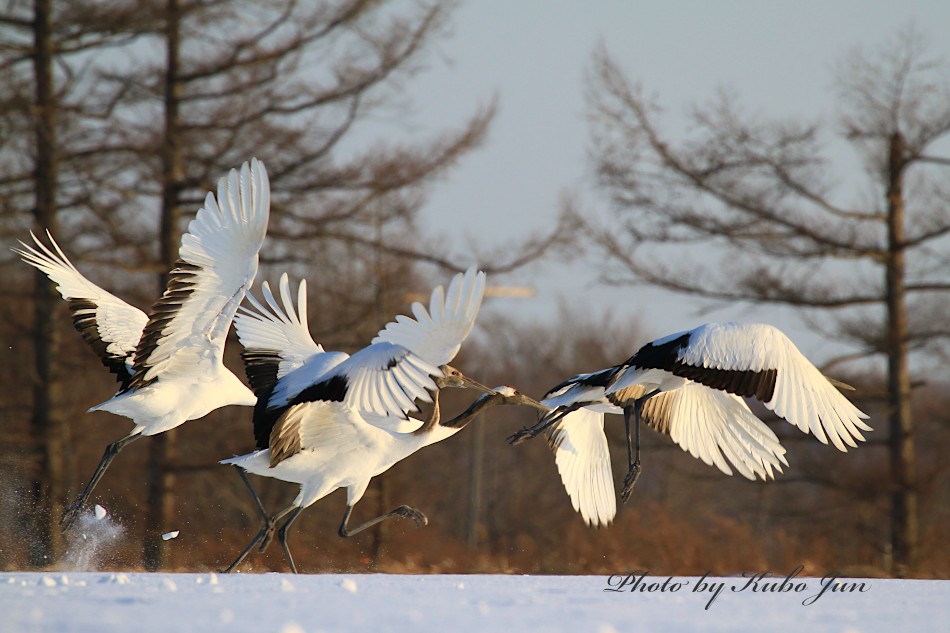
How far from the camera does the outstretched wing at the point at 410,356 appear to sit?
6504 millimetres

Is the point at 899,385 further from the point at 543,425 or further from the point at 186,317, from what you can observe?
the point at 186,317

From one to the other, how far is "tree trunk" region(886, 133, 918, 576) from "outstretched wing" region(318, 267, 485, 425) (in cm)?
867

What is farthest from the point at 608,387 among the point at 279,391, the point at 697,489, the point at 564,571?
the point at 697,489

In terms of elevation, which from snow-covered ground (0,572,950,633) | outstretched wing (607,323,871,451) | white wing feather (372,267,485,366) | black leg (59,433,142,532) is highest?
white wing feather (372,267,485,366)

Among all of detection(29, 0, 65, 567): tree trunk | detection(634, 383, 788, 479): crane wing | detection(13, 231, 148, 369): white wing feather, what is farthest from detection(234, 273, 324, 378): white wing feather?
detection(29, 0, 65, 567): tree trunk

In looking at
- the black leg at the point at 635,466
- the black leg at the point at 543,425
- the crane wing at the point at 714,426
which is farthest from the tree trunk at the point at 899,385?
the black leg at the point at 543,425

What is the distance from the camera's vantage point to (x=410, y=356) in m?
6.59

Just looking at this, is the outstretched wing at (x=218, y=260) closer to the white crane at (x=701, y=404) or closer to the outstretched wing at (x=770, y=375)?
the white crane at (x=701, y=404)

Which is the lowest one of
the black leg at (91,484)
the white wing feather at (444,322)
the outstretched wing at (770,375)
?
the black leg at (91,484)

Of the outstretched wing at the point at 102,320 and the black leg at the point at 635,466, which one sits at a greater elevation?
the outstretched wing at the point at 102,320

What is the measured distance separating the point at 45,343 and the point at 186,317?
23.0ft

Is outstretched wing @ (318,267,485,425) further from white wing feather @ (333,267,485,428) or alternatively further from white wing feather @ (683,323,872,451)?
white wing feather @ (683,323,872,451)

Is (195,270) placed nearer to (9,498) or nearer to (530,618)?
(530,618)

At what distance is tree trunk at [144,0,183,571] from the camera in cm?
1391
